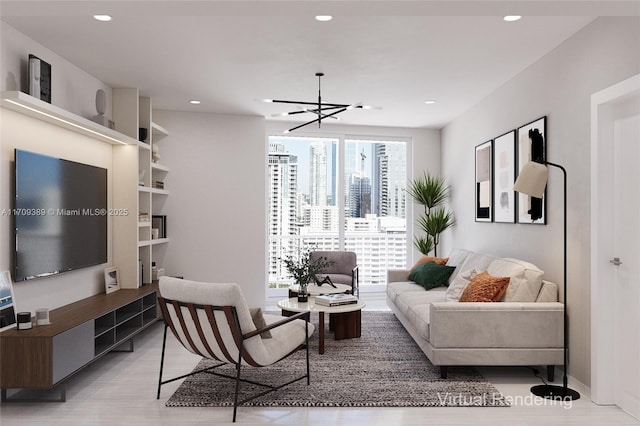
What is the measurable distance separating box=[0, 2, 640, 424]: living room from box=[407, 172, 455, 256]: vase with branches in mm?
204

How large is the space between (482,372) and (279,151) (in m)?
4.50

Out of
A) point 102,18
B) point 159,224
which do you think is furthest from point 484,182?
point 102,18

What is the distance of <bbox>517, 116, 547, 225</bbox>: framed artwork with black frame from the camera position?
417 cm

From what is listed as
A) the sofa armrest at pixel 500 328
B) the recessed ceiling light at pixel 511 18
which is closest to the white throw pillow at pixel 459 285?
the sofa armrest at pixel 500 328

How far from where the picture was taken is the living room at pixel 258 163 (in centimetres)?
321

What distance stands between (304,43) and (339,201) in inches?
152

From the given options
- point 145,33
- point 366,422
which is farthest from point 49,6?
point 366,422

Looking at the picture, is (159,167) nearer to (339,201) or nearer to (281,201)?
(281,201)

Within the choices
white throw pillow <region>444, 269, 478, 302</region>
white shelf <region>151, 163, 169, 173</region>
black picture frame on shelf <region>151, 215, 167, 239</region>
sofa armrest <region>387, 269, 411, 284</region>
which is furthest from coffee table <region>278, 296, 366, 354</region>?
white shelf <region>151, 163, 169, 173</region>

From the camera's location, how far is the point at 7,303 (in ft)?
11.0

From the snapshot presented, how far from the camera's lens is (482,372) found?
397cm

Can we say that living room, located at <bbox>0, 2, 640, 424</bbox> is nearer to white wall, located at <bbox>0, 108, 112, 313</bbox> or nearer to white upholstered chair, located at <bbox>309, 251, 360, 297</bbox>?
white wall, located at <bbox>0, 108, 112, 313</bbox>

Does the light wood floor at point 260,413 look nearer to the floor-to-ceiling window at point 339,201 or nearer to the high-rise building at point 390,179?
the floor-to-ceiling window at point 339,201

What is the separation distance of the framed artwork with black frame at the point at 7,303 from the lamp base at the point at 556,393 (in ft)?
12.5
